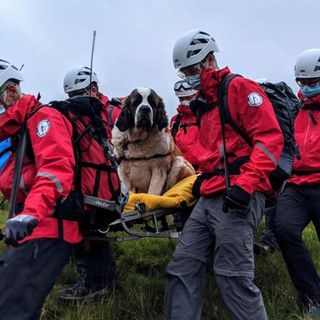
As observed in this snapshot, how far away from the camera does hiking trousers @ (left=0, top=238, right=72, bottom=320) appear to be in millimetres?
3934

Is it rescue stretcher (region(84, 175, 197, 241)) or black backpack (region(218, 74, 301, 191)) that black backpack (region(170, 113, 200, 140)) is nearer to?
rescue stretcher (region(84, 175, 197, 241))

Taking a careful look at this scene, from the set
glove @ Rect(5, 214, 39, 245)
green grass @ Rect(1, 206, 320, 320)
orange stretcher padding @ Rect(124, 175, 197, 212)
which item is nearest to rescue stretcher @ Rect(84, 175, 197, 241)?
orange stretcher padding @ Rect(124, 175, 197, 212)

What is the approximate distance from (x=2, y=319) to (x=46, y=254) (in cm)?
50

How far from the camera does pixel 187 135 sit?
7.82 metres

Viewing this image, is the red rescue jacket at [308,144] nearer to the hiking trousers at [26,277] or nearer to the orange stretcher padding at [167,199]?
the orange stretcher padding at [167,199]

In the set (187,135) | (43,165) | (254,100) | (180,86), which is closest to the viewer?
(43,165)

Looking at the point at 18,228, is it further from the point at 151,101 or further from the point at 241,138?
the point at 151,101

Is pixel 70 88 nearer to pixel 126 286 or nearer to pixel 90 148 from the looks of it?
pixel 126 286

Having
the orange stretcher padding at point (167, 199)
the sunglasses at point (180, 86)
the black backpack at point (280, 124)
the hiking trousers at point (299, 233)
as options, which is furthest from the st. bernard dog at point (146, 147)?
the black backpack at point (280, 124)

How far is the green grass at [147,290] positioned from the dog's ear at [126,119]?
153 centimetres

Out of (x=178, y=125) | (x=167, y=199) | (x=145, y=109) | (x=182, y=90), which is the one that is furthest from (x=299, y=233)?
(x=182, y=90)

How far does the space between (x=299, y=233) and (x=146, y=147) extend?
206 cm

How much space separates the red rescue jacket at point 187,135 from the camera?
770cm

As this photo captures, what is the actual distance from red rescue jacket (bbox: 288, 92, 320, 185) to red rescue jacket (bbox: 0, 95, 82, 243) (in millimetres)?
2977
